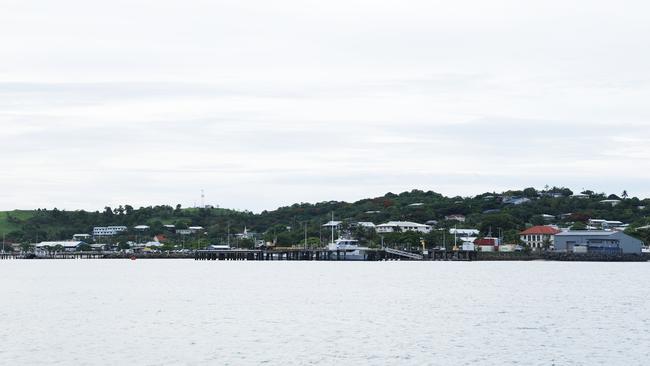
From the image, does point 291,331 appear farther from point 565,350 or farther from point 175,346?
point 565,350

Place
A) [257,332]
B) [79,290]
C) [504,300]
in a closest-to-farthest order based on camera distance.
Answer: [257,332], [504,300], [79,290]

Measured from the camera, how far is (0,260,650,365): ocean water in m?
49.0

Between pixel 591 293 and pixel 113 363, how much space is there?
190 ft

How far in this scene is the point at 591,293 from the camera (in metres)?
94.6

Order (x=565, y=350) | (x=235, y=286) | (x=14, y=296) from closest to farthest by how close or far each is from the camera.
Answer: (x=565, y=350), (x=14, y=296), (x=235, y=286)

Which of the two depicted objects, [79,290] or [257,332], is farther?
[79,290]

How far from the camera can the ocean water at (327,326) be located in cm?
4900

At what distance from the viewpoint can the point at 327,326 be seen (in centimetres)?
6253

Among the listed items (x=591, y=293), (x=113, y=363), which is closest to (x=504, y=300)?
(x=591, y=293)

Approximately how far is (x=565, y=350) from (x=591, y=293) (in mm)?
45197

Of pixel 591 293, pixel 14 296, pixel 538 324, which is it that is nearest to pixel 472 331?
pixel 538 324

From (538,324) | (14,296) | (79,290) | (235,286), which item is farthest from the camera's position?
(235,286)

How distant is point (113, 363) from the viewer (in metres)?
47.0

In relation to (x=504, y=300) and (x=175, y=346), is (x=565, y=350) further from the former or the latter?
(x=504, y=300)
